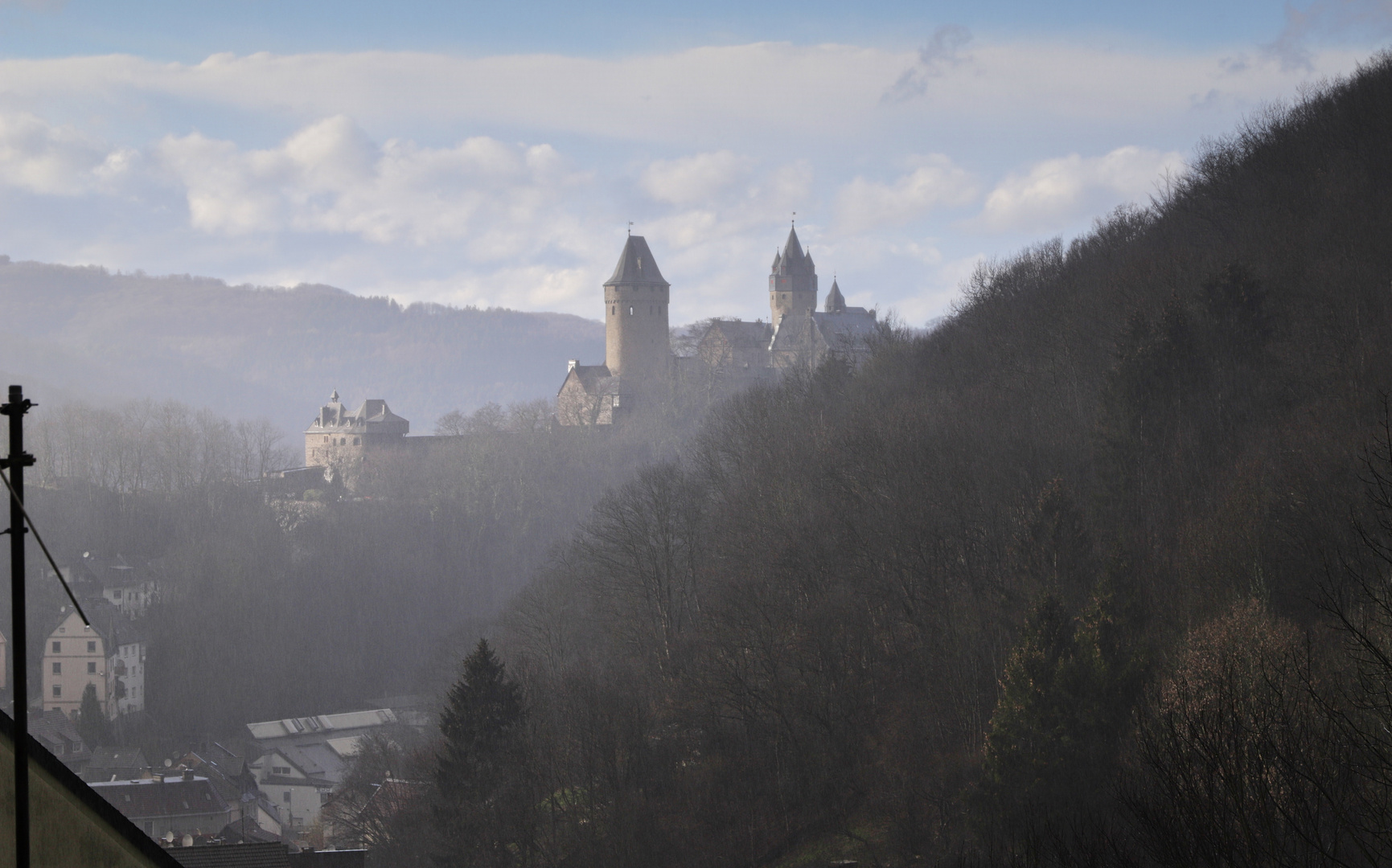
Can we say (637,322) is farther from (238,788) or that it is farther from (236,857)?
(236,857)

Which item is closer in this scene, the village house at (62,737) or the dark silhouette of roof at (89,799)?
the dark silhouette of roof at (89,799)

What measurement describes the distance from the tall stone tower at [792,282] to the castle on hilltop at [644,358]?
237 inches

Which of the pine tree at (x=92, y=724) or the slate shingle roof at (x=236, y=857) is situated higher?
the slate shingle roof at (x=236, y=857)

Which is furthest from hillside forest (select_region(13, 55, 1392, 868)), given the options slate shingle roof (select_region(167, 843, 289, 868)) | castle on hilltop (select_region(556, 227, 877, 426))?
castle on hilltop (select_region(556, 227, 877, 426))

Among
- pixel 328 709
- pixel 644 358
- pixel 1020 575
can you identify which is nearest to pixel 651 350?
pixel 644 358

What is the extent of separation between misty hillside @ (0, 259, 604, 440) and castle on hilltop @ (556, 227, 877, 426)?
2572 inches

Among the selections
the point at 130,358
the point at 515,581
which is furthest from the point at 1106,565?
the point at 130,358

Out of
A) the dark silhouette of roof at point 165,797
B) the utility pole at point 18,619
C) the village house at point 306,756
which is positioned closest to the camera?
the utility pole at point 18,619

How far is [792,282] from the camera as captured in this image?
99500mm

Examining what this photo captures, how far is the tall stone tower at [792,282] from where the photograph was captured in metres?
99.6

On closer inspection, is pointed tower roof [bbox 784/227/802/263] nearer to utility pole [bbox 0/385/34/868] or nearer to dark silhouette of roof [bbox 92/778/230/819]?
dark silhouette of roof [bbox 92/778/230/819]

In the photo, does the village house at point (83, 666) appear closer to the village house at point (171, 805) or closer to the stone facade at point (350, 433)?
the village house at point (171, 805)

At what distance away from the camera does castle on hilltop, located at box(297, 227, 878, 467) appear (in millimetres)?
81062

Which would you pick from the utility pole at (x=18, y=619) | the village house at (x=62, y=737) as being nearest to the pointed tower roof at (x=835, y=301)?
the village house at (x=62, y=737)
